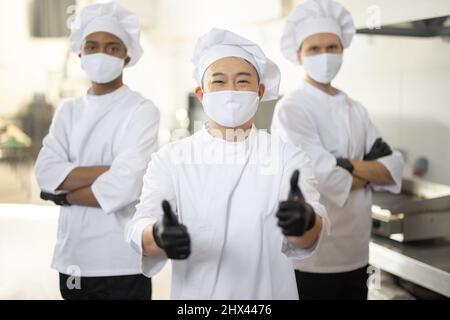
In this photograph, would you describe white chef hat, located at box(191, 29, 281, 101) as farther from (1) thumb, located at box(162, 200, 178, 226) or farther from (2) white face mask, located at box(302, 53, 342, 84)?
(2) white face mask, located at box(302, 53, 342, 84)

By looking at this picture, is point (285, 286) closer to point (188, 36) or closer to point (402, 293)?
point (402, 293)

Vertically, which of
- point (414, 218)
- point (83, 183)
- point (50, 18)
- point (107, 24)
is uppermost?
point (50, 18)

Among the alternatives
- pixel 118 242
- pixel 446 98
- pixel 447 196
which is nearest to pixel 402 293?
pixel 447 196

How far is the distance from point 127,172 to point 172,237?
580 millimetres

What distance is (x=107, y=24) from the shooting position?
134 centimetres

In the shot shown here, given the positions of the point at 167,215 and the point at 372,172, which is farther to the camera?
the point at 372,172

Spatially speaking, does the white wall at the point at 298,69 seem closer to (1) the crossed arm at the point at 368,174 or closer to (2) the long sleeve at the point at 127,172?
(1) the crossed arm at the point at 368,174

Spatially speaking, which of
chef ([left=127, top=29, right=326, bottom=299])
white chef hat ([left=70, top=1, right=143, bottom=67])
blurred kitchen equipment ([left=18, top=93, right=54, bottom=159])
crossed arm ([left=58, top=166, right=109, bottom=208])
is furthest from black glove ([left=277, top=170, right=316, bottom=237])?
blurred kitchen equipment ([left=18, top=93, right=54, bottom=159])

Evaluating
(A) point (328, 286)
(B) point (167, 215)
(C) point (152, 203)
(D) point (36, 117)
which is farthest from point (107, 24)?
(D) point (36, 117)

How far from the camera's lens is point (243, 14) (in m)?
2.65

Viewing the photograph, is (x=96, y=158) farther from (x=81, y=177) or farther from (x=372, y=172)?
(x=372, y=172)

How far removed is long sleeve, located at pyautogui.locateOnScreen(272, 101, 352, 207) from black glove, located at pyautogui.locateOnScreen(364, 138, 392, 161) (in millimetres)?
165

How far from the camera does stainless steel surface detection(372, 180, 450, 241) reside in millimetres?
1831
